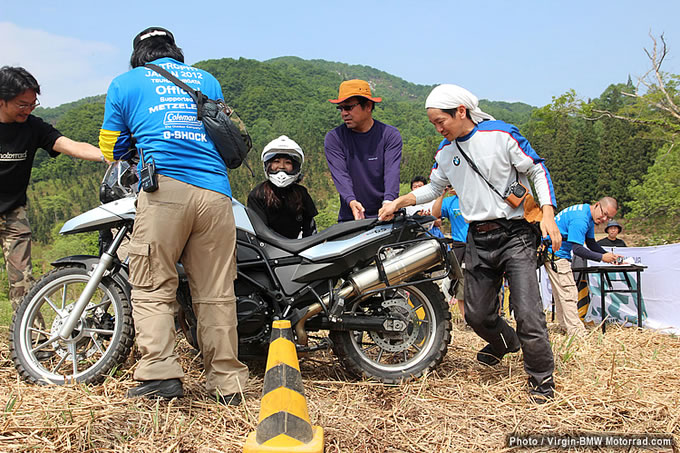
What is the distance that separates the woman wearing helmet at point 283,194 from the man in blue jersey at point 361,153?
12.0 inches

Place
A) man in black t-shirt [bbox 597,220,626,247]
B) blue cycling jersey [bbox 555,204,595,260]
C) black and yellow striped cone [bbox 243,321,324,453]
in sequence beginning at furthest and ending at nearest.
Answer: man in black t-shirt [bbox 597,220,626,247], blue cycling jersey [bbox 555,204,595,260], black and yellow striped cone [bbox 243,321,324,453]

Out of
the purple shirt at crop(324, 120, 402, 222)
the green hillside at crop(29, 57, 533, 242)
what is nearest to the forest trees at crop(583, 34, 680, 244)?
the purple shirt at crop(324, 120, 402, 222)

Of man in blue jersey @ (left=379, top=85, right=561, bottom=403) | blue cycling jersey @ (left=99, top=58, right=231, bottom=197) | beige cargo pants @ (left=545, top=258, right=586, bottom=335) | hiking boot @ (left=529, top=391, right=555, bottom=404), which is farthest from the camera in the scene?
beige cargo pants @ (left=545, top=258, right=586, bottom=335)

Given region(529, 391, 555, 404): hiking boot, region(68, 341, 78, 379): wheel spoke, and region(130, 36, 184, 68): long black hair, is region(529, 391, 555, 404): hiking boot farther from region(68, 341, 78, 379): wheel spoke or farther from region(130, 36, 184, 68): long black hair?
region(130, 36, 184, 68): long black hair

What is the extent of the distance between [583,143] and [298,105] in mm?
82726

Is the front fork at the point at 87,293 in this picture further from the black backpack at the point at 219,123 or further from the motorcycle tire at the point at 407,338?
the motorcycle tire at the point at 407,338

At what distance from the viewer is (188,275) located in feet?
10.6

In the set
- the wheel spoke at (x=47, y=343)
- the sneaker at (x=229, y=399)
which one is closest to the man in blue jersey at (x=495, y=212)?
the sneaker at (x=229, y=399)

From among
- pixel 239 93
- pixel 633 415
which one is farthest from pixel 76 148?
pixel 239 93

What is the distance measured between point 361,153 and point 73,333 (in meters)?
2.52

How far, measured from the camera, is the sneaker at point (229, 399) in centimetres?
311

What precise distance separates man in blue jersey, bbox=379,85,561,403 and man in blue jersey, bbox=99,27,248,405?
1.19m

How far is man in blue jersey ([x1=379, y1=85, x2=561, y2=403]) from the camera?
338 centimetres

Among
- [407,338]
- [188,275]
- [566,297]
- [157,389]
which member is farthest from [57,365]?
[566,297]
